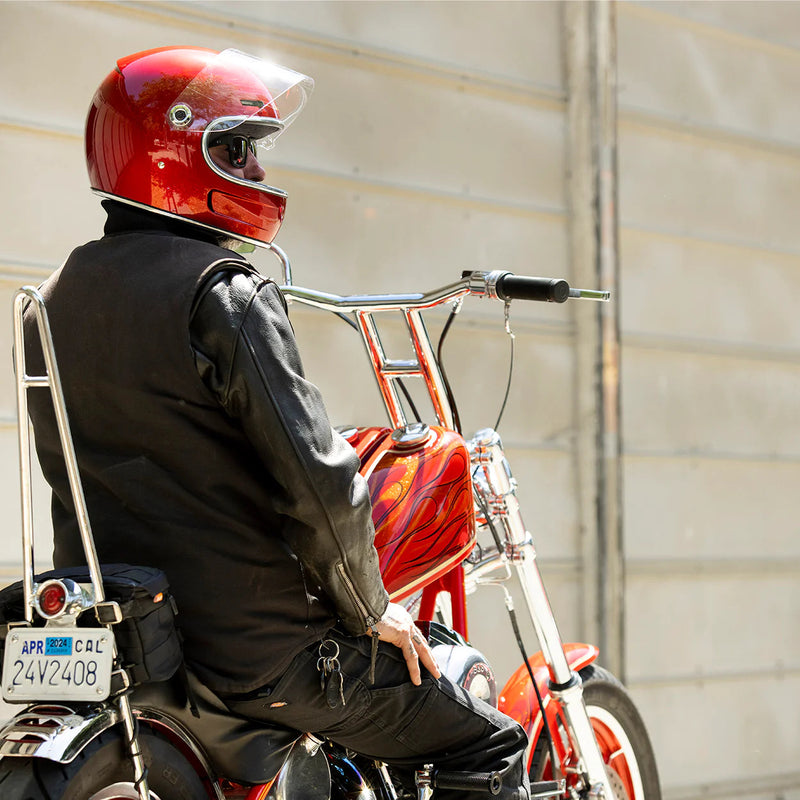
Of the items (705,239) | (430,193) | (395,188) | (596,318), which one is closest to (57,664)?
(395,188)

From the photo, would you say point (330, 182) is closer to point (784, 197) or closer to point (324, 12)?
point (324, 12)

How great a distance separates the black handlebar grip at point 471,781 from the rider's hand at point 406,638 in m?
0.20

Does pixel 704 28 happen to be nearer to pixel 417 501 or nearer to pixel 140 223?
pixel 417 501

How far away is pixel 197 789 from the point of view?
1.76 meters

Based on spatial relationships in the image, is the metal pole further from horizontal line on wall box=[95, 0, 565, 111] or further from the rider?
the rider

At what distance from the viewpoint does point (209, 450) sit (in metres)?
1.75

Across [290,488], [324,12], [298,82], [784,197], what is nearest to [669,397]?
[784,197]

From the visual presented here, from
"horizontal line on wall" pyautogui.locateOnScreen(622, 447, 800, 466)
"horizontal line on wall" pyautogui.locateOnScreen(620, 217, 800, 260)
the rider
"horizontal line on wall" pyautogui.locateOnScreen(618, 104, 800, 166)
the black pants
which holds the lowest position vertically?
the black pants

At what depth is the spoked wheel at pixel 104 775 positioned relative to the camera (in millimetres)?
1529

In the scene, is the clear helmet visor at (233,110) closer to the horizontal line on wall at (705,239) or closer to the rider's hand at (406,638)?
the rider's hand at (406,638)

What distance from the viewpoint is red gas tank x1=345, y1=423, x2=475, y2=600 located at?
2.16m

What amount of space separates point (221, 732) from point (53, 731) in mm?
320

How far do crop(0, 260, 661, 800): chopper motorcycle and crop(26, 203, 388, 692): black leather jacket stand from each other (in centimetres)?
10

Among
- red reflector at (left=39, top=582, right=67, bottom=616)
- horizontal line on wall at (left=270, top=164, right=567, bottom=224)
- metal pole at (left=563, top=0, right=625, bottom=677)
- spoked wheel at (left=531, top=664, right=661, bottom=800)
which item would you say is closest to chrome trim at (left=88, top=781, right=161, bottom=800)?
red reflector at (left=39, top=582, right=67, bottom=616)
